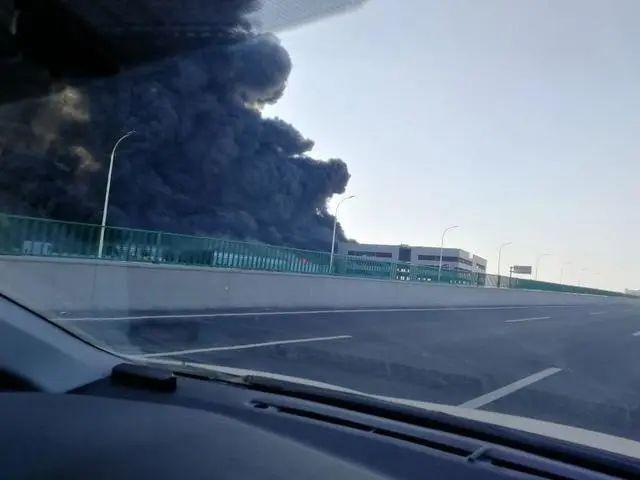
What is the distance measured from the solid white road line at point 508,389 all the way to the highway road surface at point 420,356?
1 cm

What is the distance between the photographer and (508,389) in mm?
7121

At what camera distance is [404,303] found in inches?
918

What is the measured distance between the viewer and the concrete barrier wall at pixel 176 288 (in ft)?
34.8

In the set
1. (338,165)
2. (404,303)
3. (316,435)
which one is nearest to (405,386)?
(316,435)

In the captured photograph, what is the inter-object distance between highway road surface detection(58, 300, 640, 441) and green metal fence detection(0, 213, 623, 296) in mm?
1893

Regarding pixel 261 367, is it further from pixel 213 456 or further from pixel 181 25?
pixel 213 456

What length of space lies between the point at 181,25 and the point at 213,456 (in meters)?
4.27

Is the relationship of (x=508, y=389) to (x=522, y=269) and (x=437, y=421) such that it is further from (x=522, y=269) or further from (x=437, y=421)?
(x=522, y=269)

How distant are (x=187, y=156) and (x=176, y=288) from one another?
113 feet

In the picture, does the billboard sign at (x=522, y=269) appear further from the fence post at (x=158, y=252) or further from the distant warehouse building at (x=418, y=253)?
the fence post at (x=158, y=252)

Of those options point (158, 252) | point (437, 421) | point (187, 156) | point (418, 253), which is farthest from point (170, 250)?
point (418, 253)

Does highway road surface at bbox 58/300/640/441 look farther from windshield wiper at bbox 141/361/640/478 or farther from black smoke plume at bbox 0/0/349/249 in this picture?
black smoke plume at bbox 0/0/349/249

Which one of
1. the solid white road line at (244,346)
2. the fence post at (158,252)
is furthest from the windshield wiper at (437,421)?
the fence post at (158,252)

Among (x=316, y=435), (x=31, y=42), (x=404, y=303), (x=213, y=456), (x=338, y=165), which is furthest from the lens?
(x=338, y=165)
